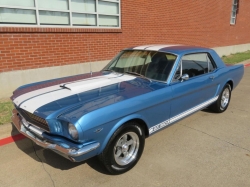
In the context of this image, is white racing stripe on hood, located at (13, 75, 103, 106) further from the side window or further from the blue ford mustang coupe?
the side window

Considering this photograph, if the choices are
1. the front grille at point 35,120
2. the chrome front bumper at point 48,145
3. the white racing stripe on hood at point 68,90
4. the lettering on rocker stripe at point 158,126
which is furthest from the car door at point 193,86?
the front grille at point 35,120

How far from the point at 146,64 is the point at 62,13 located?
12.3 feet

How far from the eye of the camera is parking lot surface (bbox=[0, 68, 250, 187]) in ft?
8.79

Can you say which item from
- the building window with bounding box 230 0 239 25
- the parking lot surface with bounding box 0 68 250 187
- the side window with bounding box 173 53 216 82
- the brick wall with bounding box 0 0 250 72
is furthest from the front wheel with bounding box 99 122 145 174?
the building window with bounding box 230 0 239 25

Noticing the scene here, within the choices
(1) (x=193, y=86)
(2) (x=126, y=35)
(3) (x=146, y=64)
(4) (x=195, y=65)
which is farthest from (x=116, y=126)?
(2) (x=126, y=35)

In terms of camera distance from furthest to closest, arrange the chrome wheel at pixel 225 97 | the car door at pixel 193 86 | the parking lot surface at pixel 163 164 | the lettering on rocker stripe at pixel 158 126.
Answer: the chrome wheel at pixel 225 97
the car door at pixel 193 86
the lettering on rocker stripe at pixel 158 126
the parking lot surface at pixel 163 164

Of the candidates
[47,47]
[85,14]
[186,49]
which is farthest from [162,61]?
[85,14]

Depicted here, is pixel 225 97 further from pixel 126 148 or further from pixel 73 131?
pixel 73 131

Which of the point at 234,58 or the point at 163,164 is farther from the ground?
the point at 234,58

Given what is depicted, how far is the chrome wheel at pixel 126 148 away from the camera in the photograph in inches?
111

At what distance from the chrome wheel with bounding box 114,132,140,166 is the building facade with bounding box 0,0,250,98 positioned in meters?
1.88

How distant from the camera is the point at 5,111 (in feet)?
14.9

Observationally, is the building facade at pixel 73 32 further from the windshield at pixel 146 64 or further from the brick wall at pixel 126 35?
the windshield at pixel 146 64

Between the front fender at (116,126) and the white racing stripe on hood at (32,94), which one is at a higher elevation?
the white racing stripe on hood at (32,94)
